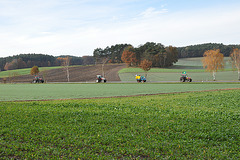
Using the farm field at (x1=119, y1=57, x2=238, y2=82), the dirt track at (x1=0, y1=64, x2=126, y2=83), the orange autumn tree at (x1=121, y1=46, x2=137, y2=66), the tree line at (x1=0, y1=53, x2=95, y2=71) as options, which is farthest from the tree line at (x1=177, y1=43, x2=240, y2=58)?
the tree line at (x1=0, y1=53, x2=95, y2=71)

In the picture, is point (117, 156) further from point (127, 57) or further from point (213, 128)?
point (127, 57)

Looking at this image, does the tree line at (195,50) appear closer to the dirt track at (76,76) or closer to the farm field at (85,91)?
the dirt track at (76,76)

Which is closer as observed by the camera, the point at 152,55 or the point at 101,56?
the point at 152,55

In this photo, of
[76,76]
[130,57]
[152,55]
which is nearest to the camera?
[76,76]

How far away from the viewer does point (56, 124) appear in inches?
414

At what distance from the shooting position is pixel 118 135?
9.07m

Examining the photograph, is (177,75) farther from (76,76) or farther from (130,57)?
(130,57)

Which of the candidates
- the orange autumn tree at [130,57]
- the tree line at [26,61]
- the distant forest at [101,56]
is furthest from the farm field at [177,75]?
the tree line at [26,61]

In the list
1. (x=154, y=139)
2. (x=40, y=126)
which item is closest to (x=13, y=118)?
(x=40, y=126)

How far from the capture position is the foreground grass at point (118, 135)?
24.1 ft

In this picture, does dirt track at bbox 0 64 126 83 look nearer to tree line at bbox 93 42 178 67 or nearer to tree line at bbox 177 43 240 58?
tree line at bbox 93 42 178 67

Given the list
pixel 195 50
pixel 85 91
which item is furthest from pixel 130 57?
pixel 85 91

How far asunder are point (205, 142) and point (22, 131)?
7.67m

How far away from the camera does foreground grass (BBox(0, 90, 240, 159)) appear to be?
735 cm
